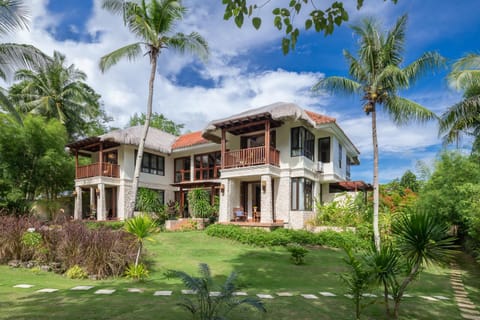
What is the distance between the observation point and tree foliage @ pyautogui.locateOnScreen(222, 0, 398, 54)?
12.0 ft

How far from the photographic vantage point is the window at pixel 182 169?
2350 cm

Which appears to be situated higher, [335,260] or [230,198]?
[230,198]

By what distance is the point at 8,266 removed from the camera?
9.00 m

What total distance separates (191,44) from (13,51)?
8080 millimetres

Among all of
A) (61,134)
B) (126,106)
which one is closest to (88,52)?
(61,134)

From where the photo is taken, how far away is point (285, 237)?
13156mm

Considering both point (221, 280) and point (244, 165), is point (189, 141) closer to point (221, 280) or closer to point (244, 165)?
point (244, 165)

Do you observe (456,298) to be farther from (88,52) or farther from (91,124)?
(91,124)

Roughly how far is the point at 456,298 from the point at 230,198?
36.5 ft

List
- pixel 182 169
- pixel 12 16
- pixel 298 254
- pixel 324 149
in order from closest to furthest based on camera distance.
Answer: pixel 298 254, pixel 12 16, pixel 324 149, pixel 182 169

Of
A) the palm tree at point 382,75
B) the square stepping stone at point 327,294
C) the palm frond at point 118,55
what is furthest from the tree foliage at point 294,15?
the palm frond at point 118,55

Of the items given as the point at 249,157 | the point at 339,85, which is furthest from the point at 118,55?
the point at 339,85

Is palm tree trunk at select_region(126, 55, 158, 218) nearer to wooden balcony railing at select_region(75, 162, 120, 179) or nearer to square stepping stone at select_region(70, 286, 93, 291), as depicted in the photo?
wooden balcony railing at select_region(75, 162, 120, 179)

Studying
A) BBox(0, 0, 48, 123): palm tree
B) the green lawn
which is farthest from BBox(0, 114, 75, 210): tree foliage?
the green lawn
